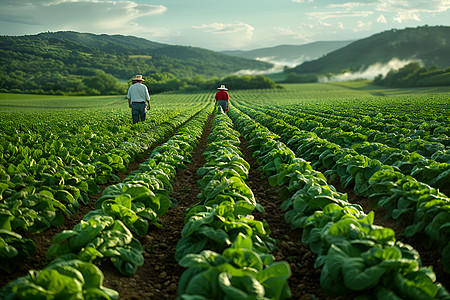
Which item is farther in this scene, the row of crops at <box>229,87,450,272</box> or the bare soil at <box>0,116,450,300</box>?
the row of crops at <box>229,87,450,272</box>

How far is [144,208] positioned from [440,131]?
10.0 m

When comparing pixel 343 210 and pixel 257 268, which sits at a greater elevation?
pixel 343 210

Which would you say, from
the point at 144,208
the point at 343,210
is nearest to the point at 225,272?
the point at 343,210

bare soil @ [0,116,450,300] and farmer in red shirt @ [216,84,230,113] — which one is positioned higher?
farmer in red shirt @ [216,84,230,113]

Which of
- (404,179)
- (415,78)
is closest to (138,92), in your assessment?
(404,179)

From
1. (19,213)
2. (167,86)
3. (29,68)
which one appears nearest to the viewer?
(19,213)

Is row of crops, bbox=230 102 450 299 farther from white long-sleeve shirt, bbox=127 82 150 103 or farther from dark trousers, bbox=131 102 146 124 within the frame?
dark trousers, bbox=131 102 146 124

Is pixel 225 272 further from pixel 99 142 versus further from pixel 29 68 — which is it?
pixel 29 68

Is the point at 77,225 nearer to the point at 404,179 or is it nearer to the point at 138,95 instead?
the point at 404,179

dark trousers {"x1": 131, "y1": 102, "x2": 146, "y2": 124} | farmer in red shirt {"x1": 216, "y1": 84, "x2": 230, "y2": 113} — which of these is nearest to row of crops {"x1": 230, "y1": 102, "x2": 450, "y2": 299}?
dark trousers {"x1": 131, "y1": 102, "x2": 146, "y2": 124}

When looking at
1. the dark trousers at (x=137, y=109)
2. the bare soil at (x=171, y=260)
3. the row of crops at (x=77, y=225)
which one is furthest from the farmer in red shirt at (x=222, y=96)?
the bare soil at (x=171, y=260)

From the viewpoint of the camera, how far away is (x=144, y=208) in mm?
4156

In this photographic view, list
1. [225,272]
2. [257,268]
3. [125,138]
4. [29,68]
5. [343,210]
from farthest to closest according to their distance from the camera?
[29,68], [125,138], [343,210], [257,268], [225,272]

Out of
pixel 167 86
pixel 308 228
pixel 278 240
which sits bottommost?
pixel 278 240
